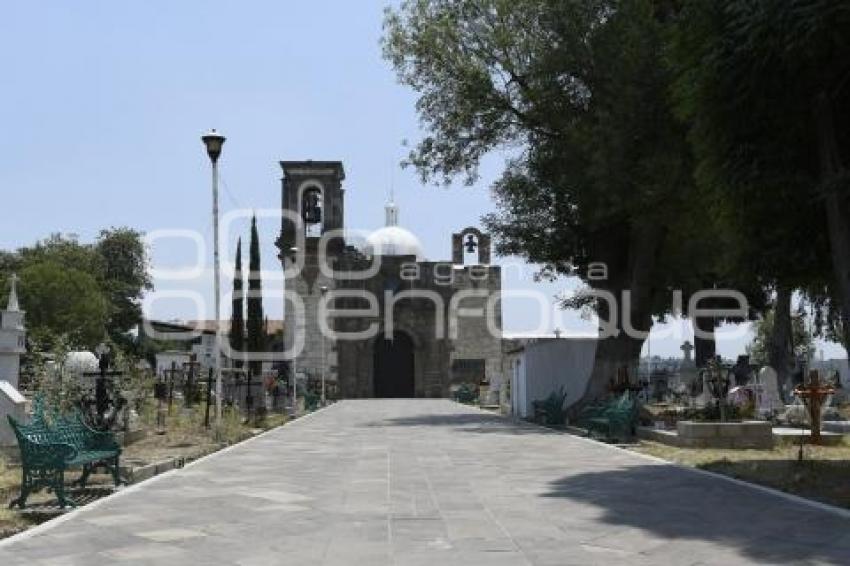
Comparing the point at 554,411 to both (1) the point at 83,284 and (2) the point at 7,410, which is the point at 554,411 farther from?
(1) the point at 83,284

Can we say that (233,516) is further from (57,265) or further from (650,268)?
(57,265)

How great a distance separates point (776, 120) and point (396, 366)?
4563 centimetres

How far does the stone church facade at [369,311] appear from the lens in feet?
179

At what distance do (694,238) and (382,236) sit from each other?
3799 cm

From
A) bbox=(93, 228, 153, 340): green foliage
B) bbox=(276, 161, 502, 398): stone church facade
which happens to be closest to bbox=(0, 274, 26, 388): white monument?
bbox=(276, 161, 502, 398): stone church facade

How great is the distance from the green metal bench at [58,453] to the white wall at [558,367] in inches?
669

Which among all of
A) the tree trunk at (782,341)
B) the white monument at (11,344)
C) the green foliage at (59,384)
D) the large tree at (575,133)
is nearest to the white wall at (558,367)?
the large tree at (575,133)

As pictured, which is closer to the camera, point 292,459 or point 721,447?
Answer: point 292,459

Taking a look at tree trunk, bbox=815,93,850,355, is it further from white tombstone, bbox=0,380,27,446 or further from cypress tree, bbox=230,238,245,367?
cypress tree, bbox=230,238,245,367

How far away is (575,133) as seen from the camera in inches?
865

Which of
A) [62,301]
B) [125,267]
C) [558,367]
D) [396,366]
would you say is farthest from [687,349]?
[125,267]

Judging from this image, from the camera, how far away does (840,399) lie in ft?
99.3

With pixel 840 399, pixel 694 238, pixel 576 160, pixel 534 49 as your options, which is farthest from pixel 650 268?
pixel 840 399

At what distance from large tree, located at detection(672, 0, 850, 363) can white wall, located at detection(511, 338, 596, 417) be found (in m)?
13.9
